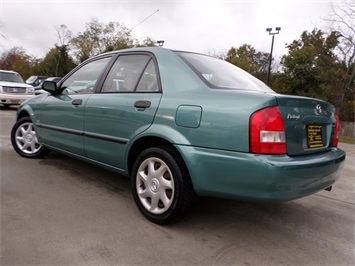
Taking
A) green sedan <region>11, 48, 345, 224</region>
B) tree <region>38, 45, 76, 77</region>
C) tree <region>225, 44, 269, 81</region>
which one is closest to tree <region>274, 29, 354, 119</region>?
tree <region>225, 44, 269, 81</region>

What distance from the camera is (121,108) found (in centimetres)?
280

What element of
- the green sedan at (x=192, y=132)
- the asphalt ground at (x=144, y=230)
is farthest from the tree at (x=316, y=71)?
the green sedan at (x=192, y=132)

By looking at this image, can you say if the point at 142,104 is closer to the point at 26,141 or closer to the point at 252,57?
the point at 26,141

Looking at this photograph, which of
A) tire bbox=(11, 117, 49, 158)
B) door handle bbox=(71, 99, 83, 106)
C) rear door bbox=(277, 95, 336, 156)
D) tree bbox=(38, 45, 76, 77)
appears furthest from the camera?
tree bbox=(38, 45, 76, 77)

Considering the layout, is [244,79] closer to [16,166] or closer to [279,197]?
[279,197]

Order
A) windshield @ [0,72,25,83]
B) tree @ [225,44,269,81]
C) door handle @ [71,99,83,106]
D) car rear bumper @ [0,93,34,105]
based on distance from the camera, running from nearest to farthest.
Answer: door handle @ [71,99,83,106] < car rear bumper @ [0,93,34,105] < windshield @ [0,72,25,83] < tree @ [225,44,269,81]

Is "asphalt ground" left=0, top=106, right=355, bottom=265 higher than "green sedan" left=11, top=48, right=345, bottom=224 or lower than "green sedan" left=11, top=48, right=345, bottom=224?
lower

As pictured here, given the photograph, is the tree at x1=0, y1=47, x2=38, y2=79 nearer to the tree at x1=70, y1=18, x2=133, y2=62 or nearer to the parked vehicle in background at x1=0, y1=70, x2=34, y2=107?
the tree at x1=70, y1=18, x2=133, y2=62

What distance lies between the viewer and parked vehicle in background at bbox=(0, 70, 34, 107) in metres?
11.3

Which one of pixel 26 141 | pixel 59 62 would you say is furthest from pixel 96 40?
pixel 26 141

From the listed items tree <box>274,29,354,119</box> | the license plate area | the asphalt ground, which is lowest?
the asphalt ground

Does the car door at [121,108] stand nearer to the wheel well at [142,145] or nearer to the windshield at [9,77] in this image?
the wheel well at [142,145]

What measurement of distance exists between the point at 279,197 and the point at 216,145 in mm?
572

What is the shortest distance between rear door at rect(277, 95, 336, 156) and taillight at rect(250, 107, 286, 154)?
8cm
